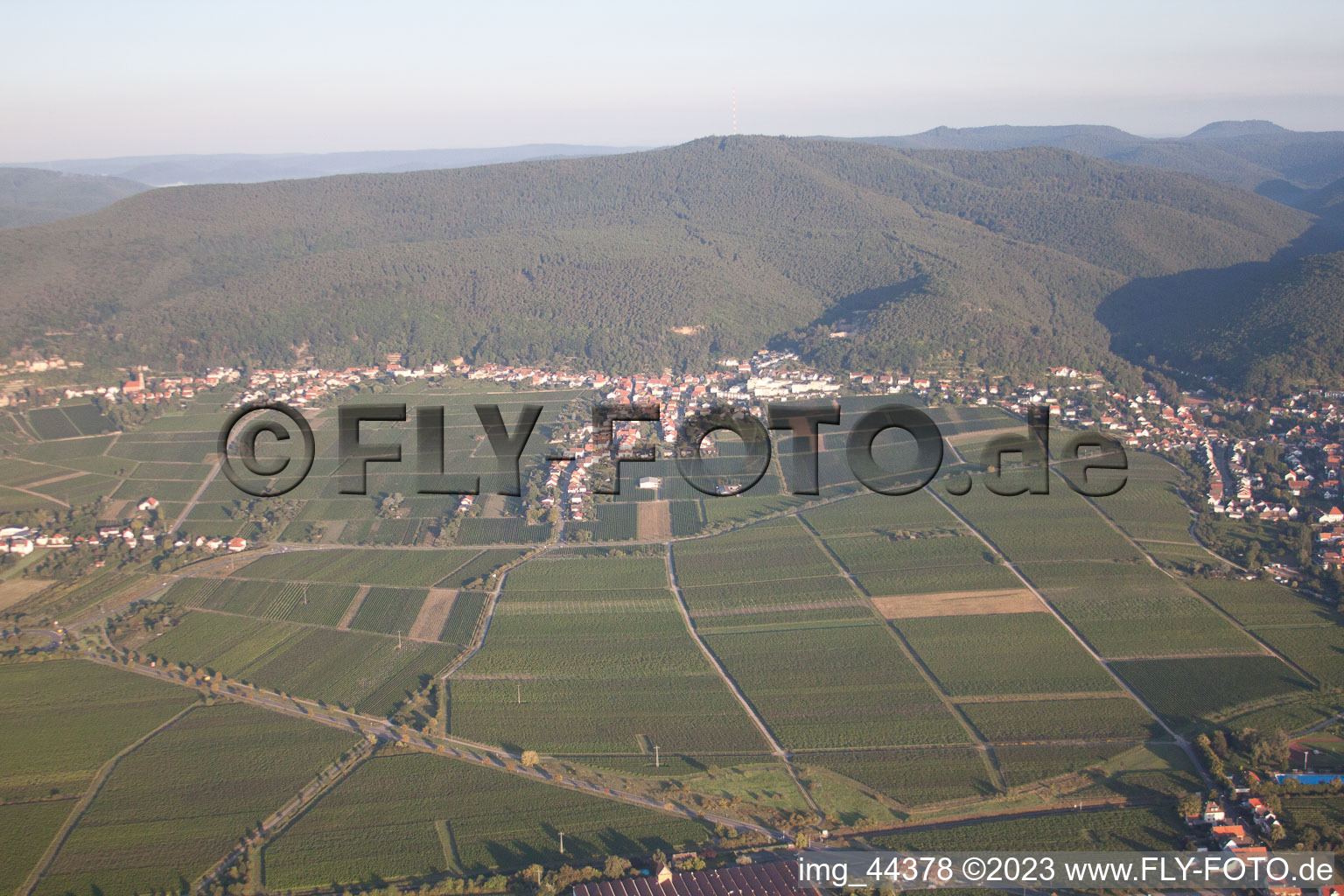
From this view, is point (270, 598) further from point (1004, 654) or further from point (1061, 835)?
point (1061, 835)

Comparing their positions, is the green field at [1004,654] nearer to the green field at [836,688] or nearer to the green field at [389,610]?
the green field at [836,688]

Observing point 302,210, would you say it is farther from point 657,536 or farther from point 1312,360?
point 1312,360

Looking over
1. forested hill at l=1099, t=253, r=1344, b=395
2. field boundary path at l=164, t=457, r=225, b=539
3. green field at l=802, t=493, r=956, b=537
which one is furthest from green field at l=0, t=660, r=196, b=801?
forested hill at l=1099, t=253, r=1344, b=395

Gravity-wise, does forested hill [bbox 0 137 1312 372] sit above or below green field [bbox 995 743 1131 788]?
above

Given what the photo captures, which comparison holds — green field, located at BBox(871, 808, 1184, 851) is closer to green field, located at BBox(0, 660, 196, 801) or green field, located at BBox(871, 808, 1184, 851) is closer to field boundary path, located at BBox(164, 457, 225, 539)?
green field, located at BBox(0, 660, 196, 801)

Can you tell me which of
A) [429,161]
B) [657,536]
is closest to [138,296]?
[657,536]
